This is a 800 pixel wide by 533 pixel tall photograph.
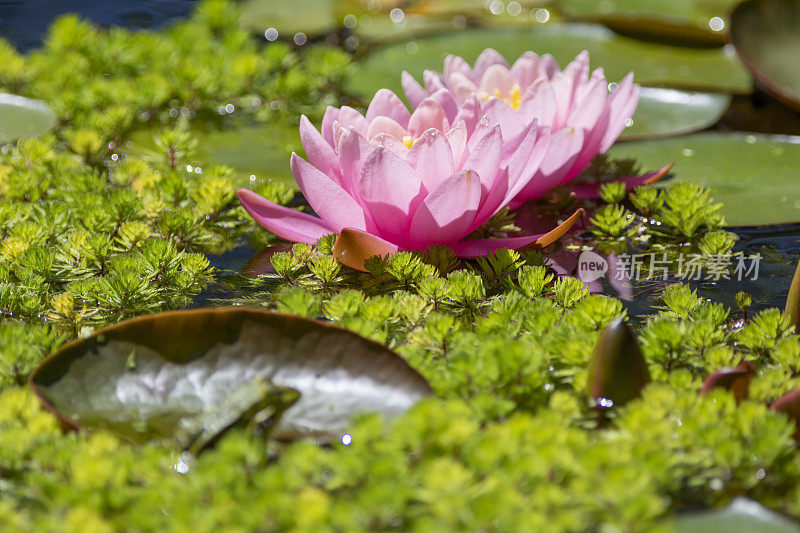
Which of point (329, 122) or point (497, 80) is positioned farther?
point (497, 80)

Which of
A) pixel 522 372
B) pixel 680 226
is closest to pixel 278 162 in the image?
pixel 680 226

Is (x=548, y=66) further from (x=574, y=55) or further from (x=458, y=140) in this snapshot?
(x=574, y=55)

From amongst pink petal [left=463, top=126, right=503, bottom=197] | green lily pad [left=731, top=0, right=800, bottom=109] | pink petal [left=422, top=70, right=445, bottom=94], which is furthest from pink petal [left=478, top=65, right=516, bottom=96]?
green lily pad [left=731, top=0, right=800, bottom=109]

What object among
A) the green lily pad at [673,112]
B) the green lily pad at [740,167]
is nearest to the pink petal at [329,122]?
the green lily pad at [740,167]

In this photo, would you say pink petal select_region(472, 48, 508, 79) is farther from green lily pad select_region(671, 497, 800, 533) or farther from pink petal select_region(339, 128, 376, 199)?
green lily pad select_region(671, 497, 800, 533)

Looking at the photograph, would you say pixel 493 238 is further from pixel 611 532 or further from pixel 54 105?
pixel 54 105

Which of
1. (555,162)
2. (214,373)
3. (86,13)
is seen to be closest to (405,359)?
(214,373)
